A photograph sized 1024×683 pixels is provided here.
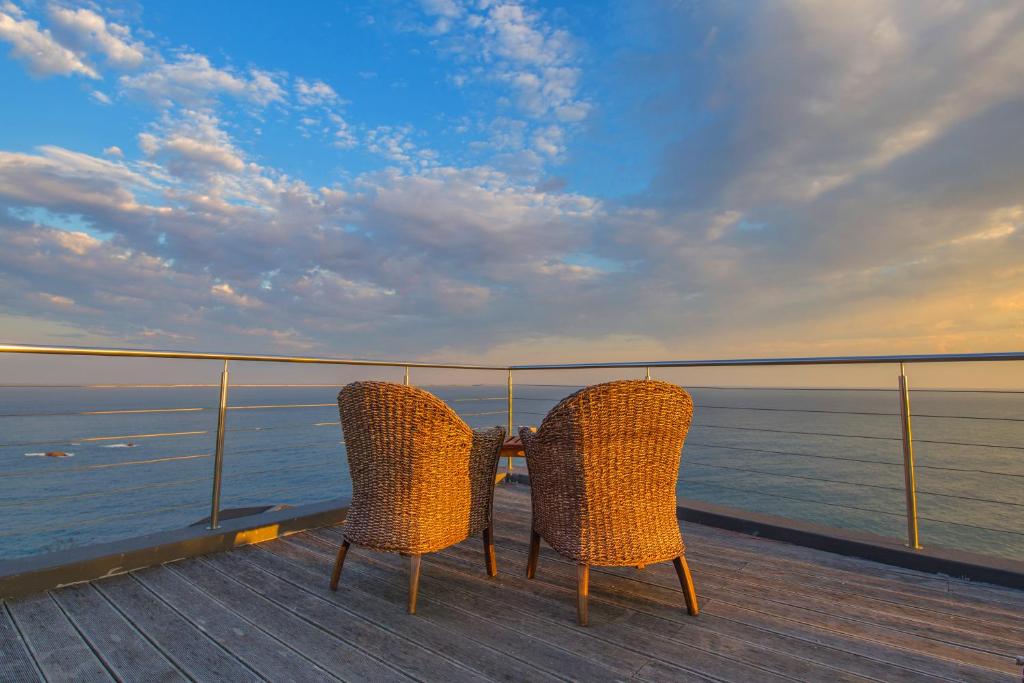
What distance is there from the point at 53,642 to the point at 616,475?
1.97 m

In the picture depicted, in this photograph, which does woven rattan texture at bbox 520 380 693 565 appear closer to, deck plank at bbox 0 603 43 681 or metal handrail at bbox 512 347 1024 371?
metal handrail at bbox 512 347 1024 371

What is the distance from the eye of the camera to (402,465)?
1.91 metres

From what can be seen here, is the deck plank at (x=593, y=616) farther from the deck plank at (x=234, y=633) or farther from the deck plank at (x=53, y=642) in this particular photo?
the deck plank at (x=53, y=642)

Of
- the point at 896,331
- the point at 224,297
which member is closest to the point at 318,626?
the point at 896,331

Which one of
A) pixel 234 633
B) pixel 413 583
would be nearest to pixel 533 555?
pixel 413 583

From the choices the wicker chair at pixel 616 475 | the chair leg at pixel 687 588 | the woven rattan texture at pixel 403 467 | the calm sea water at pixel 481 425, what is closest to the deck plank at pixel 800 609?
the chair leg at pixel 687 588

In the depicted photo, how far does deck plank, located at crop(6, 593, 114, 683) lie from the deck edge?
0.25 feet

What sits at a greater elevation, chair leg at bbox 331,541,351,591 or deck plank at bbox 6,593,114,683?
chair leg at bbox 331,541,351,591

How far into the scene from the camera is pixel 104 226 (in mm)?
12562

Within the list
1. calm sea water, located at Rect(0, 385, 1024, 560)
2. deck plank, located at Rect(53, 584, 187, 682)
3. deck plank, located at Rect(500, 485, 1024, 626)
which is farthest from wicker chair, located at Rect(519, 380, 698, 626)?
calm sea water, located at Rect(0, 385, 1024, 560)

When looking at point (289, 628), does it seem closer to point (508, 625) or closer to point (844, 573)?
point (508, 625)

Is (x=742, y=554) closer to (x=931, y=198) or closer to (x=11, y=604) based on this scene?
(x=11, y=604)

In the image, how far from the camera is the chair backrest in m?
1.89

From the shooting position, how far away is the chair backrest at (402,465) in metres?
1.89
